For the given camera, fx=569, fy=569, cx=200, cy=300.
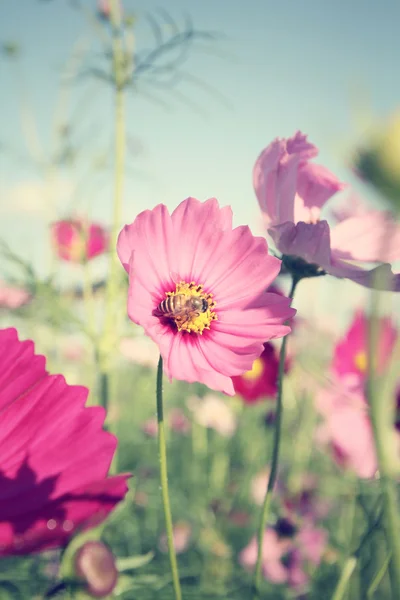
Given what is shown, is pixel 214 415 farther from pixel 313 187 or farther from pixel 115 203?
pixel 313 187

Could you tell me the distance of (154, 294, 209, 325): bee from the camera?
1.11 ft

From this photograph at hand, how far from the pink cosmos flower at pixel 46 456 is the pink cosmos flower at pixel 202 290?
49 mm

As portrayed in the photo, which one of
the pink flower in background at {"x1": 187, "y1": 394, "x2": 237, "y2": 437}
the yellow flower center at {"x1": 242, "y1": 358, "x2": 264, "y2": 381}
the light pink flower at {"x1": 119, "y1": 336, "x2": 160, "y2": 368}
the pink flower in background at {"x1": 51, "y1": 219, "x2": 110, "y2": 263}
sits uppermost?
the pink flower in background at {"x1": 51, "y1": 219, "x2": 110, "y2": 263}

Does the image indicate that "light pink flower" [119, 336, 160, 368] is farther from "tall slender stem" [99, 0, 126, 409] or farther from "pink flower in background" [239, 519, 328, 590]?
"tall slender stem" [99, 0, 126, 409]

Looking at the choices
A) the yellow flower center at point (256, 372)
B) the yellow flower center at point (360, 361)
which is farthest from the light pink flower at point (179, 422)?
the yellow flower center at point (360, 361)

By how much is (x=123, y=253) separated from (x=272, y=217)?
0.10m

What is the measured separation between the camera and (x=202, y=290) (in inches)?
13.6

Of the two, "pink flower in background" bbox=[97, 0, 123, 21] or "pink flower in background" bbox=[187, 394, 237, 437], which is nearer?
"pink flower in background" bbox=[97, 0, 123, 21]

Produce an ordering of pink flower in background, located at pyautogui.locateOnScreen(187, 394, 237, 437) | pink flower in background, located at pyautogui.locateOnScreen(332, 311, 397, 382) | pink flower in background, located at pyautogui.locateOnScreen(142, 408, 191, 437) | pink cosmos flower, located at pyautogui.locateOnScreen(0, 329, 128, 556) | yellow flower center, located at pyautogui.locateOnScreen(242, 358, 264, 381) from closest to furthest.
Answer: pink cosmos flower, located at pyautogui.locateOnScreen(0, 329, 128, 556) → pink flower in background, located at pyautogui.locateOnScreen(332, 311, 397, 382) → yellow flower center, located at pyautogui.locateOnScreen(242, 358, 264, 381) → pink flower in background, located at pyautogui.locateOnScreen(187, 394, 237, 437) → pink flower in background, located at pyautogui.locateOnScreen(142, 408, 191, 437)

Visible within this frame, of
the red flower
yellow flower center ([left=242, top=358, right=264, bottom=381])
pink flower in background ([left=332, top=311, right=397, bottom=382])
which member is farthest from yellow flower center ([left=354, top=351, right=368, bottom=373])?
yellow flower center ([left=242, top=358, right=264, bottom=381])

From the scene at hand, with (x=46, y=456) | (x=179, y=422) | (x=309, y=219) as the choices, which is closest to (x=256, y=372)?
(x=179, y=422)

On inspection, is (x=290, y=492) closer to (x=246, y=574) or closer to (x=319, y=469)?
(x=246, y=574)

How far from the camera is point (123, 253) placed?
281 mm

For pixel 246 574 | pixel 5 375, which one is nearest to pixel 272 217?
pixel 5 375
